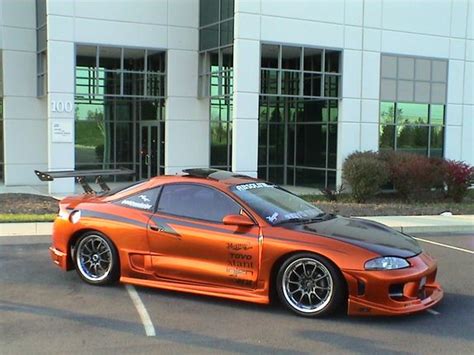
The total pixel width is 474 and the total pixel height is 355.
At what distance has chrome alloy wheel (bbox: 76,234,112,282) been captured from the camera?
6.85 meters

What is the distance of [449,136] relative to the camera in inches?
839

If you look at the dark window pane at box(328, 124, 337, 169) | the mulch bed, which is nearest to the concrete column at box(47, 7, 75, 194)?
the mulch bed

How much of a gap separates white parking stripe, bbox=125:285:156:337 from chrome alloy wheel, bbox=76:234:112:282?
A: 13.5 inches

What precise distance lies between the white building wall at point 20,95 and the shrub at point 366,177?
35.2 feet

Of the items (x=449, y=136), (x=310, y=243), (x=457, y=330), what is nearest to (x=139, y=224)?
(x=310, y=243)

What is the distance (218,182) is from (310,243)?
1373 millimetres

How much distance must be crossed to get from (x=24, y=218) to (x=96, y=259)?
5.54 meters

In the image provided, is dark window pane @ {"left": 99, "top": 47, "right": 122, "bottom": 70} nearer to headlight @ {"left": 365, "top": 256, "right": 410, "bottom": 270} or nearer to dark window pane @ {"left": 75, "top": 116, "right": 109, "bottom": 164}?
dark window pane @ {"left": 75, "top": 116, "right": 109, "bottom": 164}

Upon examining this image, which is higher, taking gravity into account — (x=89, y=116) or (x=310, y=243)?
(x=89, y=116)

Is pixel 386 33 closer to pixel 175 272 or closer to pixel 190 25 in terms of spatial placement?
pixel 190 25

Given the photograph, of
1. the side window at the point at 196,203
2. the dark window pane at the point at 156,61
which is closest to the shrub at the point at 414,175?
the dark window pane at the point at 156,61

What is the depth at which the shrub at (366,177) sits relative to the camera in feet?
54.2

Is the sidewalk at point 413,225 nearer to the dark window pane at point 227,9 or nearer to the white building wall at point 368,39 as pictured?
the white building wall at point 368,39

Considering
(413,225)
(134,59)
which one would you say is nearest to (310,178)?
(134,59)
